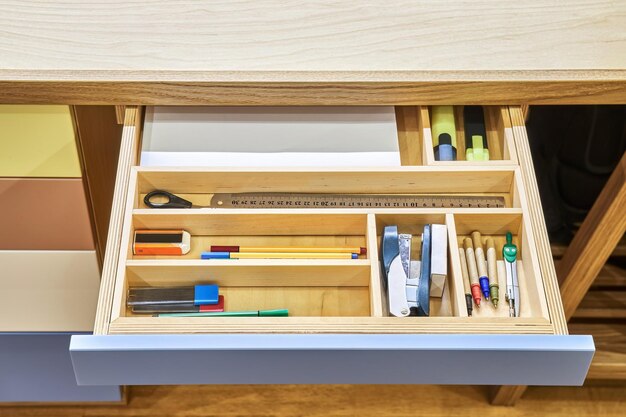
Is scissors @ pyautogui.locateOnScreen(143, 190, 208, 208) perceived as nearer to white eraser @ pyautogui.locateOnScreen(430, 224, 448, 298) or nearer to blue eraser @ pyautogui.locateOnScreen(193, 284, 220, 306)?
blue eraser @ pyautogui.locateOnScreen(193, 284, 220, 306)

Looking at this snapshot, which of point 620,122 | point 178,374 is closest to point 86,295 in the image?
point 178,374

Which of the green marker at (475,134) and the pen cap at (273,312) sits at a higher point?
the green marker at (475,134)

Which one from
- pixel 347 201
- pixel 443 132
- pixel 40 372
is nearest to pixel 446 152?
pixel 443 132

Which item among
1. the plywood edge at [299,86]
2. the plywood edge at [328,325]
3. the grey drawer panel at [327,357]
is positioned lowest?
the grey drawer panel at [327,357]

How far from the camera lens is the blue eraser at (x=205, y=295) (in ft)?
2.99

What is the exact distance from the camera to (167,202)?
979 mm

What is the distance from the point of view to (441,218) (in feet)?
3.10

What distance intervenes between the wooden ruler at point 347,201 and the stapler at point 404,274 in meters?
0.05

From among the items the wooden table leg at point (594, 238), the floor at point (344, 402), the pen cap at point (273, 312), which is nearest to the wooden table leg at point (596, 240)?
the wooden table leg at point (594, 238)

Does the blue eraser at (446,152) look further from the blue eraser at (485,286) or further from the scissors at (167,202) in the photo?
the scissors at (167,202)

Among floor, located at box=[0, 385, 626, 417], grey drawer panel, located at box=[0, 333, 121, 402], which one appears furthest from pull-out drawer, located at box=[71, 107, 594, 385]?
floor, located at box=[0, 385, 626, 417]

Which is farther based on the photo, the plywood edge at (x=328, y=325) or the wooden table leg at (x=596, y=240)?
the wooden table leg at (x=596, y=240)

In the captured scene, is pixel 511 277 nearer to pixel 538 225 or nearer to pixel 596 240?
pixel 538 225

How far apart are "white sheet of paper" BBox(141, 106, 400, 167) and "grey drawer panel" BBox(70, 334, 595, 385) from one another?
0.30 meters
